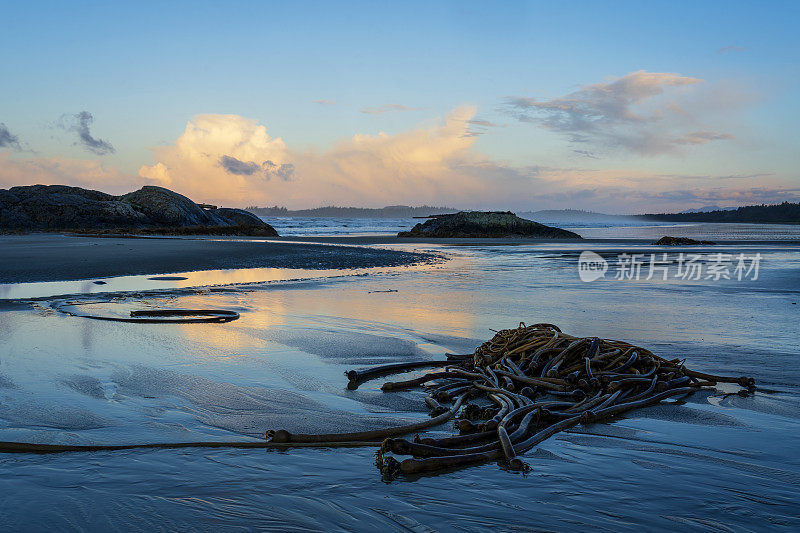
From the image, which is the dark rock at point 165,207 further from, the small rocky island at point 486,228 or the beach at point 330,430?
the beach at point 330,430

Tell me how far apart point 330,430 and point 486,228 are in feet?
126

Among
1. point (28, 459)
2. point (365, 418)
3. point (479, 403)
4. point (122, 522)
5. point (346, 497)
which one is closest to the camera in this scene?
point (122, 522)

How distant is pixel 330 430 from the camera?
337 centimetres

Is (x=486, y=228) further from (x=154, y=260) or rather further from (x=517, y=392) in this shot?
(x=517, y=392)

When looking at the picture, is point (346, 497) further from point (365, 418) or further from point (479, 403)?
point (479, 403)

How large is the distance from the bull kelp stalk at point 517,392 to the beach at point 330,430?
0.10 m

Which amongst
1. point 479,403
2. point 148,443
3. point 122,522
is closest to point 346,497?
point 122,522

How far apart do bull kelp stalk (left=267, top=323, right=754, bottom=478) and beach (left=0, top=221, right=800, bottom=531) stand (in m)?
0.10

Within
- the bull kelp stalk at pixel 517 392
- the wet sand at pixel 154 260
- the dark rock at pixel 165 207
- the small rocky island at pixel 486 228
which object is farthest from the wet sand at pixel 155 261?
the dark rock at pixel 165 207

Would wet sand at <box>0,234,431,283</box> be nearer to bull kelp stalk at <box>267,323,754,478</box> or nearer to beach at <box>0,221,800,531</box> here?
beach at <box>0,221,800,531</box>

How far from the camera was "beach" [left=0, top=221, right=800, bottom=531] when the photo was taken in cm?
237

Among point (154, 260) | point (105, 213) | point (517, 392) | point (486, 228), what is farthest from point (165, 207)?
point (517, 392)

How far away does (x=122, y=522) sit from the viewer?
7.44 ft

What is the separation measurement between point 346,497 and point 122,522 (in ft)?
2.97
